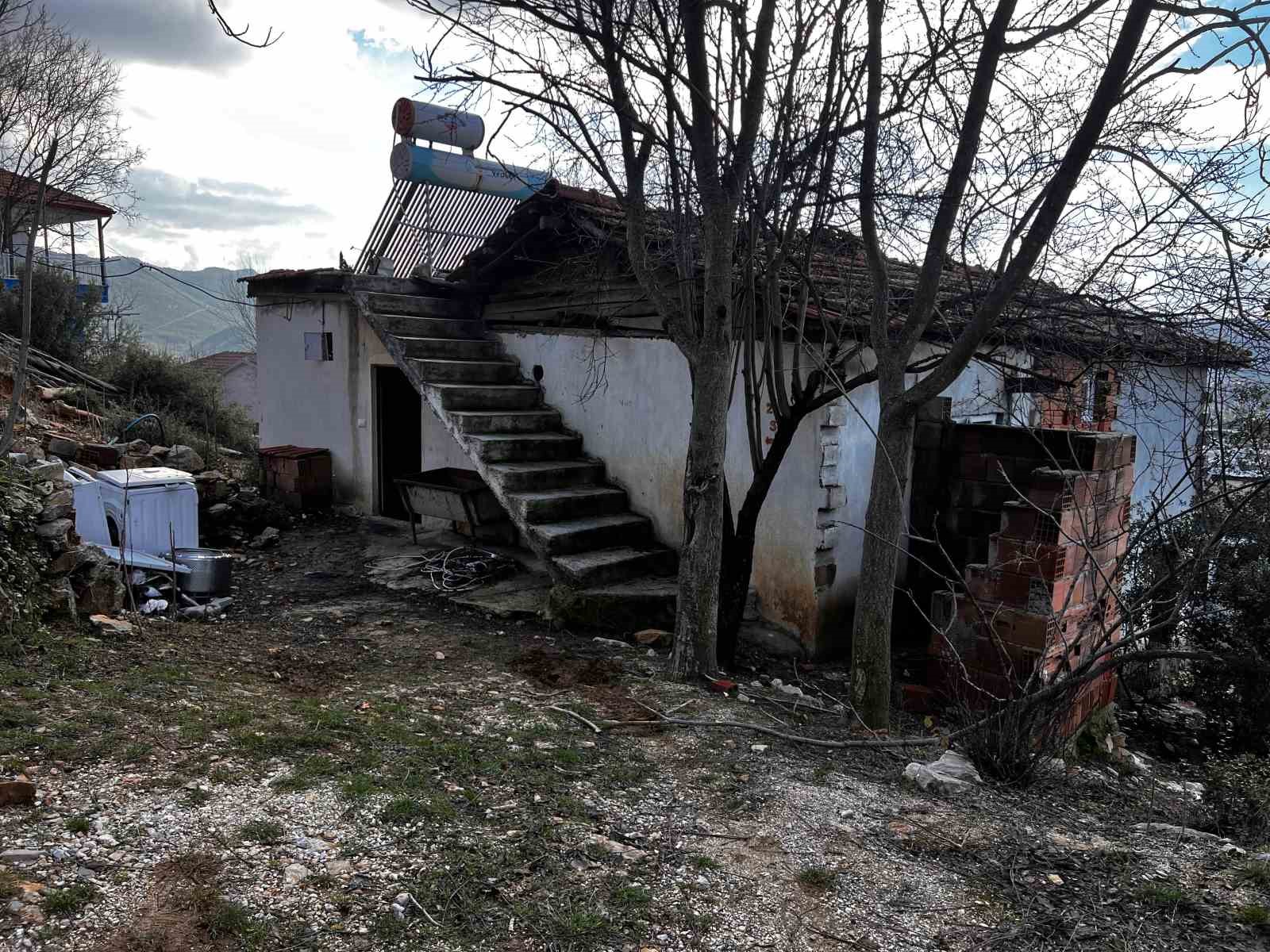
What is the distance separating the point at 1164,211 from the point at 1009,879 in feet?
12.5

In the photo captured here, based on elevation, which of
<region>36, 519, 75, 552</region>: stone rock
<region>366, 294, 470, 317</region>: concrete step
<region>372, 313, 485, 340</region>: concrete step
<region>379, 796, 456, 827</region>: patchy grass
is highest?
<region>366, 294, 470, 317</region>: concrete step

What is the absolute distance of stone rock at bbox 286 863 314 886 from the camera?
2.95 meters

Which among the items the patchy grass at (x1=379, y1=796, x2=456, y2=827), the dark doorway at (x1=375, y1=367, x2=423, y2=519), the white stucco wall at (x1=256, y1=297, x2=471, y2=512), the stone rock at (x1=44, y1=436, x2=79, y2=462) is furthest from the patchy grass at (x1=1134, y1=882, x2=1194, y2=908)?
the stone rock at (x1=44, y1=436, x2=79, y2=462)

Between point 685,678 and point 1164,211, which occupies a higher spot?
point 1164,211

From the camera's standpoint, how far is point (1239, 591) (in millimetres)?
7824

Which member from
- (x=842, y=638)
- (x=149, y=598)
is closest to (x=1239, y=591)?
(x=842, y=638)

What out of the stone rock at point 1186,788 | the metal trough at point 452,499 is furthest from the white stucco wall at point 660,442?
the stone rock at point 1186,788

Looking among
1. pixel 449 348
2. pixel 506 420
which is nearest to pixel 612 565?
pixel 506 420

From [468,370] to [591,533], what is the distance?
2.65m

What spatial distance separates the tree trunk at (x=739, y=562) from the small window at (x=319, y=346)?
7.04 metres

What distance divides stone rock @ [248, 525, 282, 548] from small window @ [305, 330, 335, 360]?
266cm

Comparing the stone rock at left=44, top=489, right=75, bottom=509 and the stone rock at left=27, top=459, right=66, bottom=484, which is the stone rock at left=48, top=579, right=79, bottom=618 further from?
the stone rock at left=27, top=459, right=66, bottom=484

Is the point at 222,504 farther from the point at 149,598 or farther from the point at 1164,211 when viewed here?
the point at 1164,211

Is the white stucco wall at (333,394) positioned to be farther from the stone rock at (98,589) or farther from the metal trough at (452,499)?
the stone rock at (98,589)
